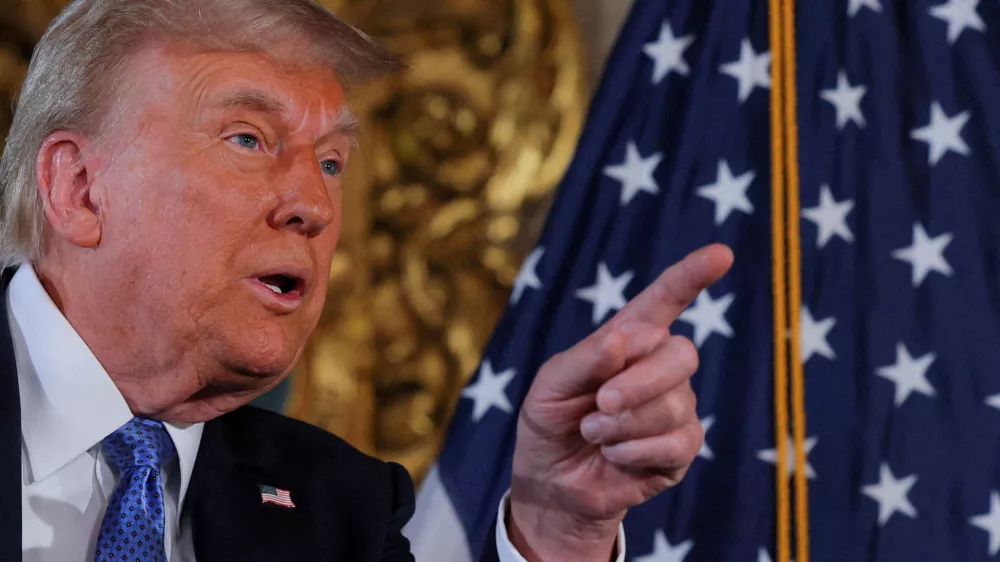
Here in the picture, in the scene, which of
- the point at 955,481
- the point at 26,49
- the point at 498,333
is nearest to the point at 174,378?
the point at 498,333

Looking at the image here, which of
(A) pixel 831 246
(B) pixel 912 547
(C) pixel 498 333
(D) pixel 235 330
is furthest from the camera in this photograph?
(C) pixel 498 333

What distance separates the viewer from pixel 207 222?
1415 millimetres

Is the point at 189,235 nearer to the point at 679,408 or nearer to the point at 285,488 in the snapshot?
the point at 285,488

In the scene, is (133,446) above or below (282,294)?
below

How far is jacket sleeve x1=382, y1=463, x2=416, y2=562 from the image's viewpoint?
173 centimetres

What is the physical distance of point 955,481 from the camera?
1889mm

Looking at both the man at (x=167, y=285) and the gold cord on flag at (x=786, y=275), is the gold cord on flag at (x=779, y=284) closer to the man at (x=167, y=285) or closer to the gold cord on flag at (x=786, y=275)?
the gold cord on flag at (x=786, y=275)

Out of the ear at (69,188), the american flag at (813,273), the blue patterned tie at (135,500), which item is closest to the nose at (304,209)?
the ear at (69,188)

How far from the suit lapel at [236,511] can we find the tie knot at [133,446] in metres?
0.11

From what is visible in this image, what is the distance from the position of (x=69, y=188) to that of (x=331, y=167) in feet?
1.21

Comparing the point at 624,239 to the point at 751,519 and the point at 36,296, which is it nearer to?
the point at 751,519

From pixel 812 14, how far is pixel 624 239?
0.55 m

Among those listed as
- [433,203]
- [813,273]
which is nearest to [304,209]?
[433,203]

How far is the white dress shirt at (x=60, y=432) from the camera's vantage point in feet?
4.73
